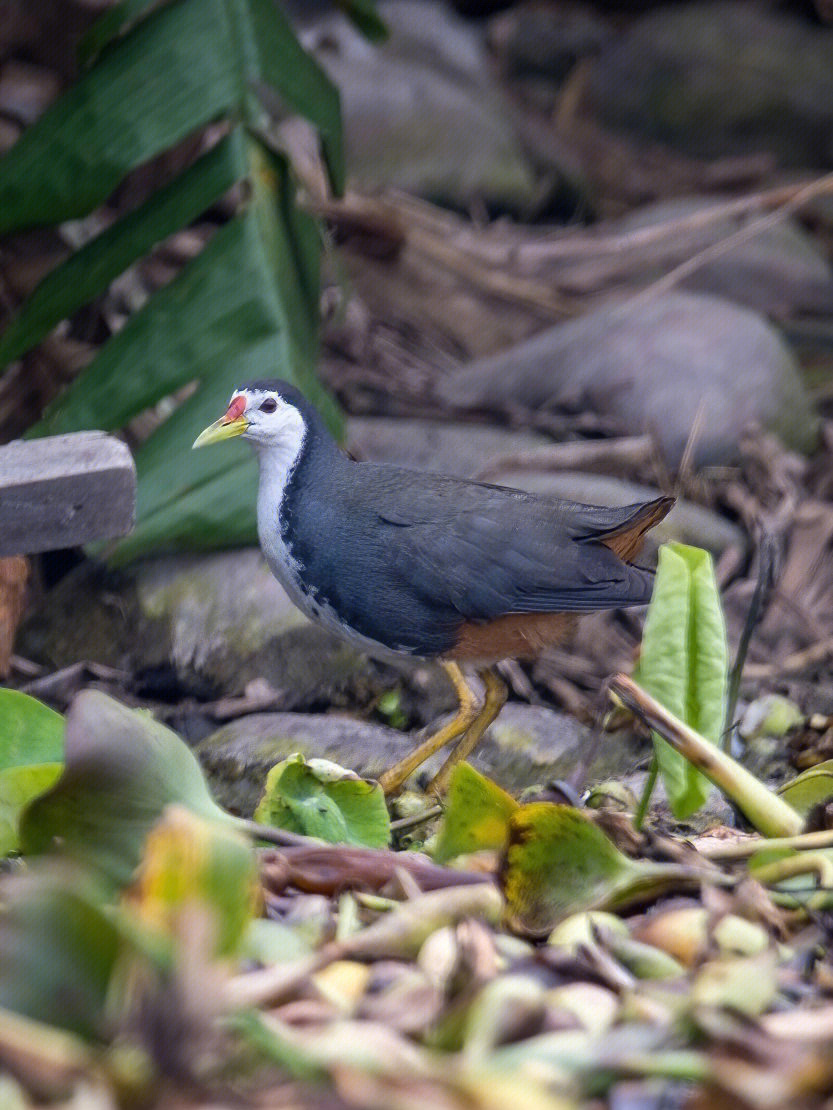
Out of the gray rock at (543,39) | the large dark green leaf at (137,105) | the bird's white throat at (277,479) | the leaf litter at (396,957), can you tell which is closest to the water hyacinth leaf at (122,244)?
the large dark green leaf at (137,105)

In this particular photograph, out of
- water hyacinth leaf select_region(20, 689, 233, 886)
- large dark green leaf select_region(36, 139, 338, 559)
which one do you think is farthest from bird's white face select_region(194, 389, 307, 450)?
water hyacinth leaf select_region(20, 689, 233, 886)

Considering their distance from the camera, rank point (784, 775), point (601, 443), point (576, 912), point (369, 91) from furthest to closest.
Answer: point (369, 91) < point (601, 443) < point (784, 775) < point (576, 912)

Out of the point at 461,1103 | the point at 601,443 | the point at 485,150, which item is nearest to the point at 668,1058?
the point at 461,1103

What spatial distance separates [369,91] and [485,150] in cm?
60

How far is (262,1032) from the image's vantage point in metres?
1.29

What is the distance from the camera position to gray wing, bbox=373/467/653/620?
3234mm

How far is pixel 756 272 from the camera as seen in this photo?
258 inches

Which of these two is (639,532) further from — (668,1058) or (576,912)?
(668,1058)

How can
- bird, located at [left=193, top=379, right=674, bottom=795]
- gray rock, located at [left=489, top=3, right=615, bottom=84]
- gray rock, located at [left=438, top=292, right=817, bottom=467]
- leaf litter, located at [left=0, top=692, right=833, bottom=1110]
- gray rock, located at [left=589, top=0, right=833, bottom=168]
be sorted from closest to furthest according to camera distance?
leaf litter, located at [left=0, top=692, right=833, bottom=1110], bird, located at [left=193, top=379, right=674, bottom=795], gray rock, located at [left=438, top=292, right=817, bottom=467], gray rock, located at [left=589, top=0, right=833, bottom=168], gray rock, located at [left=489, top=3, right=615, bottom=84]

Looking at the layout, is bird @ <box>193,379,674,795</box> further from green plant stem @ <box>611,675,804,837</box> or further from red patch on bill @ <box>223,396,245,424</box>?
green plant stem @ <box>611,675,804,837</box>

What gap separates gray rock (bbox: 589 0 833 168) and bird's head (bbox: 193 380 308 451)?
5.15 meters

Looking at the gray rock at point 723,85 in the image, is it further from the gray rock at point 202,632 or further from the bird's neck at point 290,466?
the bird's neck at point 290,466

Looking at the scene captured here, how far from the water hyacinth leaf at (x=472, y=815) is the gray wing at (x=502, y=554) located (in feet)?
4.41

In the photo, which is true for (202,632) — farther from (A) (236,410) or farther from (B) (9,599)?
(A) (236,410)
